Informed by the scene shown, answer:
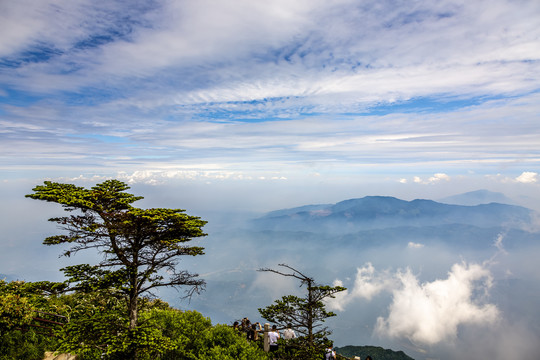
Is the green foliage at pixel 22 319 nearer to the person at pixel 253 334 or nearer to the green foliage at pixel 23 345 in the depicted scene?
the green foliage at pixel 23 345

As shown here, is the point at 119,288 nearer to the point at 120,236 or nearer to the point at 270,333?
the point at 120,236

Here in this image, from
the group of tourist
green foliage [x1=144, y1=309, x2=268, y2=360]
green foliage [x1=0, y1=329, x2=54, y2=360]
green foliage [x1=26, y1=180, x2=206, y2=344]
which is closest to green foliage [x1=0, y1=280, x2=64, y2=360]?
green foliage [x1=0, y1=329, x2=54, y2=360]

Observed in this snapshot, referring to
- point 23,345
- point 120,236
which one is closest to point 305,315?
point 120,236

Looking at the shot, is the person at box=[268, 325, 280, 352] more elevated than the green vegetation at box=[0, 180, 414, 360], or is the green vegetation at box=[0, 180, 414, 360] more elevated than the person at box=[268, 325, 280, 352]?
the green vegetation at box=[0, 180, 414, 360]

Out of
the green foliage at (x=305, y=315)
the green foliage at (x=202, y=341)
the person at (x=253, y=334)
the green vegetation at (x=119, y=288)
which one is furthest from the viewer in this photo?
the person at (x=253, y=334)

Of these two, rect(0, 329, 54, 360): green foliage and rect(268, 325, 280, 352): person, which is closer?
rect(0, 329, 54, 360): green foliage

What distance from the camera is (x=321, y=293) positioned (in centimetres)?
1405

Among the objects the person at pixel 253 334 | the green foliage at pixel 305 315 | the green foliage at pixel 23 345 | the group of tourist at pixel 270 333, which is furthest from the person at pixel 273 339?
the green foliage at pixel 23 345

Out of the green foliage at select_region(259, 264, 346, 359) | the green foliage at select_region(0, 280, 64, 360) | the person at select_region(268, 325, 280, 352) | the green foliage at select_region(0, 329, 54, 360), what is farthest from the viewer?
the person at select_region(268, 325, 280, 352)

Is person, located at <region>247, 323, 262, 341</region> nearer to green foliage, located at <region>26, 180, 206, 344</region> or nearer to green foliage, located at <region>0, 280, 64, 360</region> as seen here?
green foliage, located at <region>26, 180, 206, 344</region>

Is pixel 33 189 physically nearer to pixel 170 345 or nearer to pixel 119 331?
pixel 119 331

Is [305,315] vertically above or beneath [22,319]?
beneath

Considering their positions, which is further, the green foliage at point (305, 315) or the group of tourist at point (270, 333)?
the group of tourist at point (270, 333)

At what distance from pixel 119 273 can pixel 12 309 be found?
4.51m
